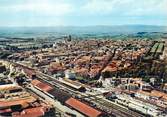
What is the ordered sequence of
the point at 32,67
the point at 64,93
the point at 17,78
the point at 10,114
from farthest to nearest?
the point at 32,67
the point at 17,78
the point at 64,93
the point at 10,114

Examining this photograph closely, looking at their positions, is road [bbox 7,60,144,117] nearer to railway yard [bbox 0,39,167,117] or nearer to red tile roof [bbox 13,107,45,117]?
railway yard [bbox 0,39,167,117]

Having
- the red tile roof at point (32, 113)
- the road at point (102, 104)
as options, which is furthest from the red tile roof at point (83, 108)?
the red tile roof at point (32, 113)

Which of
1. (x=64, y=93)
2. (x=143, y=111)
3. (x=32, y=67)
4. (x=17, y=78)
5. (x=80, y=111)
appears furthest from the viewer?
(x=32, y=67)

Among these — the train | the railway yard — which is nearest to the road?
the railway yard

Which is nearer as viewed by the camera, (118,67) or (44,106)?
(44,106)

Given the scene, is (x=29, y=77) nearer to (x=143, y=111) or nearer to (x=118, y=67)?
(x=118, y=67)

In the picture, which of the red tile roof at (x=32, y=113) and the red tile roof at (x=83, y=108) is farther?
the red tile roof at (x=83, y=108)

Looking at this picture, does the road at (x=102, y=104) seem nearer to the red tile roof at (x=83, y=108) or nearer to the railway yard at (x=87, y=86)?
the railway yard at (x=87, y=86)

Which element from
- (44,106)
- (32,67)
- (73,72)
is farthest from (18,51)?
(44,106)
